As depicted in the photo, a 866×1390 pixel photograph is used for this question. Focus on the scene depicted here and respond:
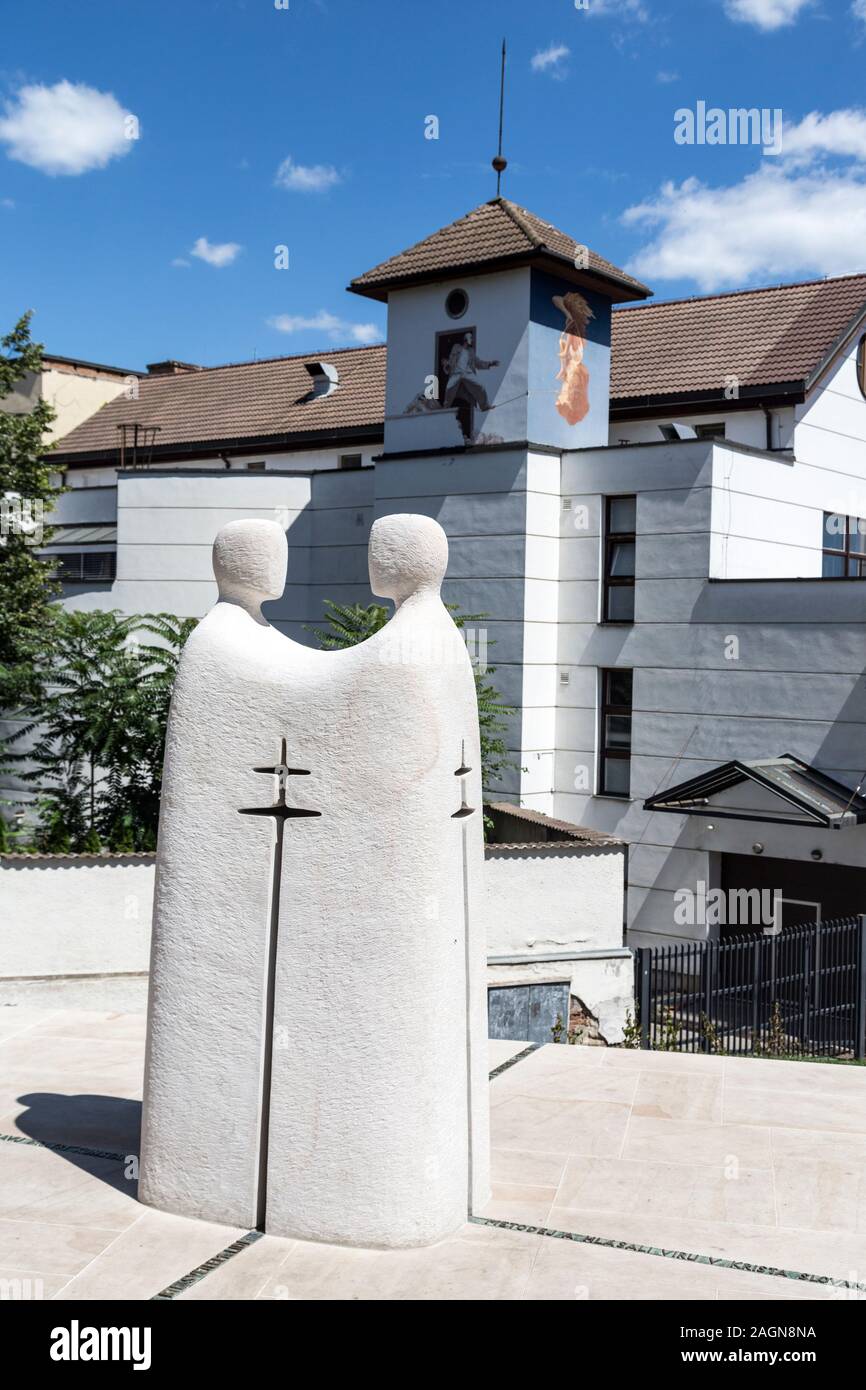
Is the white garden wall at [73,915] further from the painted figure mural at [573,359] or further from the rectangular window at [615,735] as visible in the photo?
the painted figure mural at [573,359]

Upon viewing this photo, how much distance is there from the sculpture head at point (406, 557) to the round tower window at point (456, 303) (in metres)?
16.1

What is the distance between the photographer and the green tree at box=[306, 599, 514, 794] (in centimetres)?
1759

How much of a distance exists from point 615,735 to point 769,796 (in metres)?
3.49

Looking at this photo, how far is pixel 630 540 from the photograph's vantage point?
21.5 metres

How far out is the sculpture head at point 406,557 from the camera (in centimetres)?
711

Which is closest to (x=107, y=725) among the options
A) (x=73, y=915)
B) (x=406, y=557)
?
(x=73, y=915)

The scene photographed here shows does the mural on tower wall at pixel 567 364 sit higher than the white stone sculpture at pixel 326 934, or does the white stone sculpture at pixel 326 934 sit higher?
the mural on tower wall at pixel 567 364

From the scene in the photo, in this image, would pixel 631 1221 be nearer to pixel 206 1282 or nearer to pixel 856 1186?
pixel 856 1186

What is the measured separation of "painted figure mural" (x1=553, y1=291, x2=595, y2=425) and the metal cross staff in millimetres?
16209

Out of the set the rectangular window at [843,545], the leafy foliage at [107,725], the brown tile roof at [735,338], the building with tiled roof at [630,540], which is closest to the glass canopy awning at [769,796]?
the building with tiled roof at [630,540]

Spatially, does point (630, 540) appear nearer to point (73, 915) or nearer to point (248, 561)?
point (73, 915)

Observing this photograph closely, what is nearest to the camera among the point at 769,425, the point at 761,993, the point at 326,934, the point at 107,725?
the point at 326,934
